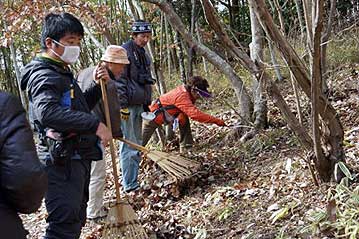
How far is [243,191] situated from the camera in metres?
4.57

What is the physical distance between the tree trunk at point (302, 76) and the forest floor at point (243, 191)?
306mm

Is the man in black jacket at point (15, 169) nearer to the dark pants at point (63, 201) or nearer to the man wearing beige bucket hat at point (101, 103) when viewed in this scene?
the dark pants at point (63, 201)

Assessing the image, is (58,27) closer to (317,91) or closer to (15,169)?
(15,169)

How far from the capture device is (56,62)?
3.27 metres

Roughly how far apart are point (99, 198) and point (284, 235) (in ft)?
6.95

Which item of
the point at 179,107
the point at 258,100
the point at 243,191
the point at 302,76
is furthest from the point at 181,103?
the point at 302,76

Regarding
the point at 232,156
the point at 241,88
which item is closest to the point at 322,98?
the point at 232,156

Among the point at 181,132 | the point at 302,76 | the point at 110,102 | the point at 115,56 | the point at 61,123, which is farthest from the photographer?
the point at 181,132

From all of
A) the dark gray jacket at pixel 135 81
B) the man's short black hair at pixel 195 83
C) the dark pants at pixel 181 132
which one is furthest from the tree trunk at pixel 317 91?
the dark pants at pixel 181 132

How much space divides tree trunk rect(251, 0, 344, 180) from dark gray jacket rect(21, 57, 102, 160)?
4.36 feet

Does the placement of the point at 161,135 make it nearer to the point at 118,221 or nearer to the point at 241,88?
the point at 241,88

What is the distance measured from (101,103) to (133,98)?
86 centimetres

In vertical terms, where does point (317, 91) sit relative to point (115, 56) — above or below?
below

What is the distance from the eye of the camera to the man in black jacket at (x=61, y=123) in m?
3.16
